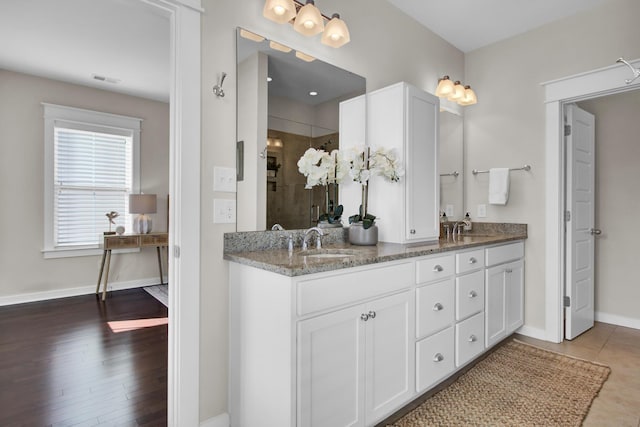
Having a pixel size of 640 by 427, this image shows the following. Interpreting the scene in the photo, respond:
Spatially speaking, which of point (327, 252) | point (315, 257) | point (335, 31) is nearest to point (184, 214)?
point (315, 257)

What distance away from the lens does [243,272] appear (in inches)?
66.5

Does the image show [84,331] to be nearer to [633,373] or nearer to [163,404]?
[163,404]

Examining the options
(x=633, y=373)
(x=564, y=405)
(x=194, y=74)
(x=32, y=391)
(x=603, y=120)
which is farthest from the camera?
(x=603, y=120)

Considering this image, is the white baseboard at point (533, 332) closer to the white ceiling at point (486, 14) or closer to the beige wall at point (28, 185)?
the white ceiling at point (486, 14)

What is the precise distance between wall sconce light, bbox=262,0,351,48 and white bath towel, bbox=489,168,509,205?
1.97 meters

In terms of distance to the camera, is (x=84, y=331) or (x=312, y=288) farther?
(x=84, y=331)

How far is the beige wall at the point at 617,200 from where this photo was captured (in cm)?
335

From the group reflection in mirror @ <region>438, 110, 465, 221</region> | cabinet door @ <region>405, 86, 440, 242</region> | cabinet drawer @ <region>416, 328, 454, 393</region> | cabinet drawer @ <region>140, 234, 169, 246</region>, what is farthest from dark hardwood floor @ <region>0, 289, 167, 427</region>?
reflection in mirror @ <region>438, 110, 465, 221</region>

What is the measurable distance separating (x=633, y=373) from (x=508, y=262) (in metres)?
1.03

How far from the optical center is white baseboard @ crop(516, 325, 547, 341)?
302cm

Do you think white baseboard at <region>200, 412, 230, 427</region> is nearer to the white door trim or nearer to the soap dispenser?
the white door trim

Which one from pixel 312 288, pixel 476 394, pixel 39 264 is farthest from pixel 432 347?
pixel 39 264

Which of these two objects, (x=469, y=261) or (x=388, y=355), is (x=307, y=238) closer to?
(x=388, y=355)

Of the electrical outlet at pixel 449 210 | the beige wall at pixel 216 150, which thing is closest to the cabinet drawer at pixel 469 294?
the electrical outlet at pixel 449 210
